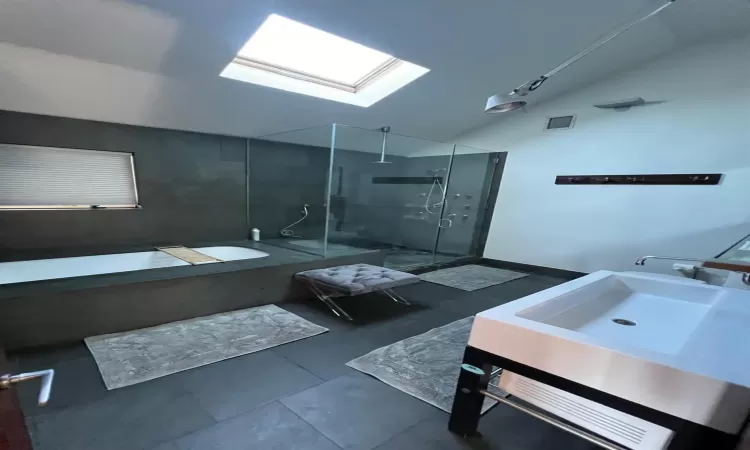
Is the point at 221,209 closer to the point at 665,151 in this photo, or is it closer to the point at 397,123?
the point at 397,123

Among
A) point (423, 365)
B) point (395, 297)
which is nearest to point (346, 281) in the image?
point (395, 297)

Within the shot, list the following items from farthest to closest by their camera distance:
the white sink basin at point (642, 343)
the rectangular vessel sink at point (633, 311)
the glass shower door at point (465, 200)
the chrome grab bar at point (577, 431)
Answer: the glass shower door at point (465, 200), the rectangular vessel sink at point (633, 311), the chrome grab bar at point (577, 431), the white sink basin at point (642, 343)

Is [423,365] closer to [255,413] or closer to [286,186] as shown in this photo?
[255,413]

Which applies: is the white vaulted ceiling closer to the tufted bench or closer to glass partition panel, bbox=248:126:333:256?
glass partition panel, bbox=248:126:333:256

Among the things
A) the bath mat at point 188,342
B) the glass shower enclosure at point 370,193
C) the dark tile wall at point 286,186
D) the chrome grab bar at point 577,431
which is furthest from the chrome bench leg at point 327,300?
the chrome grab bar at point 577,431

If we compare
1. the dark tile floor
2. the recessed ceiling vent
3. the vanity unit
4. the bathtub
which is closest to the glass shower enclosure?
the recessed ceiling vent

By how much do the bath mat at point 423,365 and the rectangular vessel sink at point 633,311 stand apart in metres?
0.70

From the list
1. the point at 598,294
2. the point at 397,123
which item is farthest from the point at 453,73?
the point at 598,294

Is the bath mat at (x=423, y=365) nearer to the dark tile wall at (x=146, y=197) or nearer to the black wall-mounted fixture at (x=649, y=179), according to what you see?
the dark tile wall at (x=146, y=197)

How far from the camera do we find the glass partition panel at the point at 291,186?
383 centimetres

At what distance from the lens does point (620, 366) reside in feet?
3.13

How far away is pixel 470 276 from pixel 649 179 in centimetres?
238

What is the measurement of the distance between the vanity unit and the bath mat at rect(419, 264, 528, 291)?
Result: 227cm

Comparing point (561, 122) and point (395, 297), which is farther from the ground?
point (561, 122)
